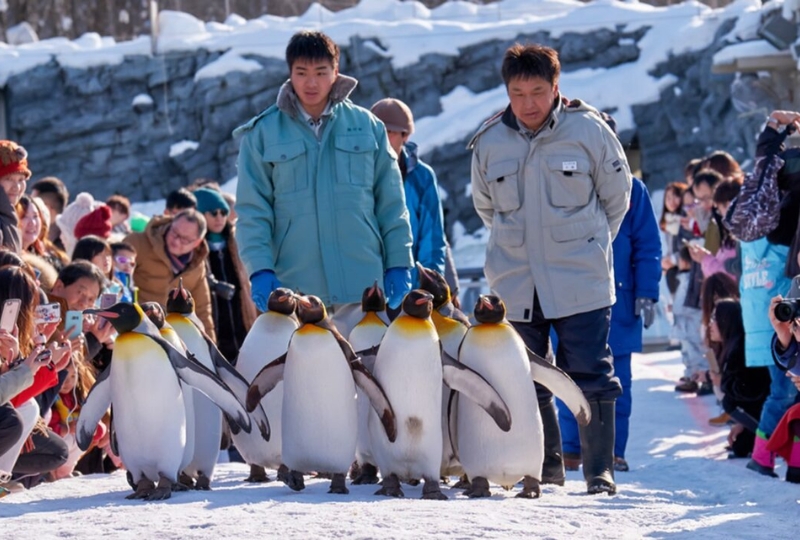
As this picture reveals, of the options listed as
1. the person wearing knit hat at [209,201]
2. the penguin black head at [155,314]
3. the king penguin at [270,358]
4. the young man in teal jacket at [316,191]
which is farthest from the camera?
the person wearing knit hat at [209,201]

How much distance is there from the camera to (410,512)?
3.85 m

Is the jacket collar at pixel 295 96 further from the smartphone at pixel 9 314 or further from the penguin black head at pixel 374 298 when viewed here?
the smartphone at pixel 9 314

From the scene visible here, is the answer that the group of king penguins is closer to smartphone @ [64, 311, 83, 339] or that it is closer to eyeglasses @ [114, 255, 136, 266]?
smartphone @ [64, 311, 83, 339]

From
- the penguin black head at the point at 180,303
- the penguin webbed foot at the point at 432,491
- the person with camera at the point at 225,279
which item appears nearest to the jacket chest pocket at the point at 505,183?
the penguin webbed foot at the point at 432,491

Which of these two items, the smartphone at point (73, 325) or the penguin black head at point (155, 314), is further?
the smartphone at point (73, 325)

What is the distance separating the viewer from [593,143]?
4.95 meters

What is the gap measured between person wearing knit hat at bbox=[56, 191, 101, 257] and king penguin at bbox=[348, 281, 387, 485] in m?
3.85

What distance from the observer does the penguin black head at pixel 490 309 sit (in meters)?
4.62

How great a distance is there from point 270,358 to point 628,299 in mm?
2157

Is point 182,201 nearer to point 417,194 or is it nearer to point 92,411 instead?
point 417,194

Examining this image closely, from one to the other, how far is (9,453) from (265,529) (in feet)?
5.56

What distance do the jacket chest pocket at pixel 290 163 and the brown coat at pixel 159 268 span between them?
249 cm

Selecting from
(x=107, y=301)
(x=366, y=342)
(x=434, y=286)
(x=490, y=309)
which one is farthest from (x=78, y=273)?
(x=490, y=309)

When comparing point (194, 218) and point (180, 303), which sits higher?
point (194, 218)
